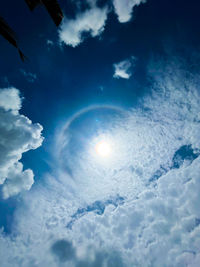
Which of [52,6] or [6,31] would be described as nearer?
[6,31]

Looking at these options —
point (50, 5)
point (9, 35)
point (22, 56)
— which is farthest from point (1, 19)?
point (50, 5)

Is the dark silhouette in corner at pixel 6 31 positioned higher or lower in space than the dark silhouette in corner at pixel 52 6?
lower

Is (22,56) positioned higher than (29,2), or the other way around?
(29,2)

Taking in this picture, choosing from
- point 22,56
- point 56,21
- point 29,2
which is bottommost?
point 22,56

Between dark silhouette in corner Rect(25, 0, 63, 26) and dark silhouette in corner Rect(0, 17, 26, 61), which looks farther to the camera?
dark silhouette in corner Rect(25, 0, 63, 26)

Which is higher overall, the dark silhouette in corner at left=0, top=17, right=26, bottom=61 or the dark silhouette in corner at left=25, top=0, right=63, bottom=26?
the dark silhouette in corner at left=25, top=0, right=63, bottom=26

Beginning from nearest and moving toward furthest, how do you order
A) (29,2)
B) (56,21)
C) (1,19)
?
(1,19) < (29,2) < (56,21)

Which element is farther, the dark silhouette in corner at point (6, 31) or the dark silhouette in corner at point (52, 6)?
the dark silhouette in corner at point (52, 6)

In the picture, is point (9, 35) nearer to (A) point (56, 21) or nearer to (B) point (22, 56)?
(B) point (22, 56)

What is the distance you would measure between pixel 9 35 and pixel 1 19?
46 centimetres

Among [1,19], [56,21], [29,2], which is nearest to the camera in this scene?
[1,19]

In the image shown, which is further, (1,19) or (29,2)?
(29,2)

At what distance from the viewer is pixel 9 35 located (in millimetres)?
5070

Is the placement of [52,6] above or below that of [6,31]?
above
